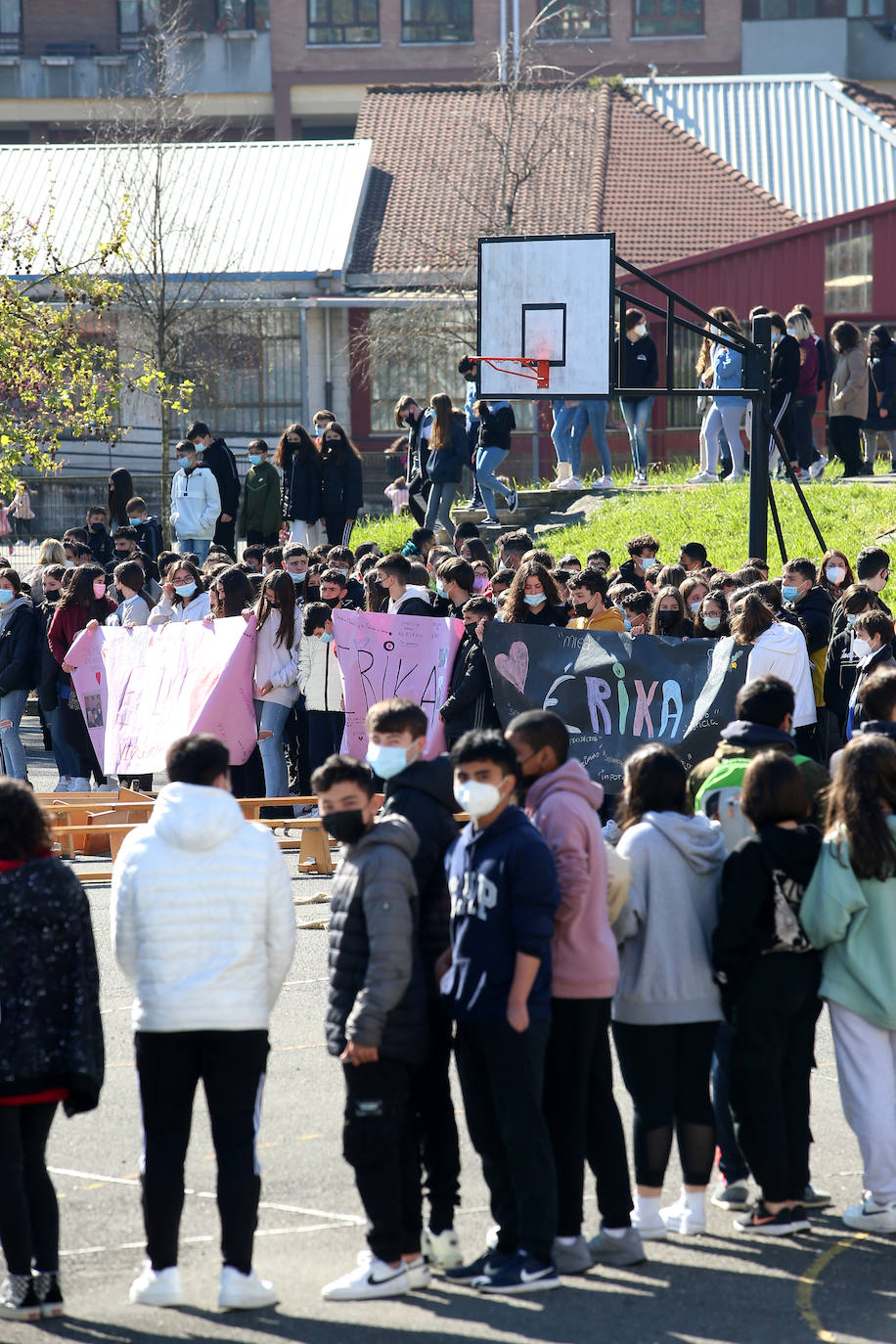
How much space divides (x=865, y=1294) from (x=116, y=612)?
1022 cm

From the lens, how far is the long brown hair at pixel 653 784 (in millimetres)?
5992

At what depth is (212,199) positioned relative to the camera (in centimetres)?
3606

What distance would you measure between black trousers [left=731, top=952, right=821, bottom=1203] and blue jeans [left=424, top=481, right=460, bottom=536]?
15.4 meters

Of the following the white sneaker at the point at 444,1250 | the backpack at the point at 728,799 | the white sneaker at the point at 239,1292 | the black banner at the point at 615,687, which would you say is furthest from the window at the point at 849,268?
the white sneaker at the point at 239,1292

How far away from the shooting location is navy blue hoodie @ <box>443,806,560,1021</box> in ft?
17.9

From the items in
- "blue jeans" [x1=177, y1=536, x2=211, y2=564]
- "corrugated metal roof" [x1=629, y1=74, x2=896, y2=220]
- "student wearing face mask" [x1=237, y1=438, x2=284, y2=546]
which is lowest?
"blue jeans" [x1=177, y1=536, x2=211, y2=564]

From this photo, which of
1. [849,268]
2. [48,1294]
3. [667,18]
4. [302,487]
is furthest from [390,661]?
[667,18]

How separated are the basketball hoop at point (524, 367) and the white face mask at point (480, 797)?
12865mm

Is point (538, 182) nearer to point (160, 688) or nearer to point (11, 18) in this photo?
point (11, 18)

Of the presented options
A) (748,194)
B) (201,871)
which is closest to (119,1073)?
(201,871)

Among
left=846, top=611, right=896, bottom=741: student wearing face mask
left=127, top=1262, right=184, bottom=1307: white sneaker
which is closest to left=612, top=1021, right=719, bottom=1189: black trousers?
left=127, top=1262, right=184, bottom=1307: white sneaker

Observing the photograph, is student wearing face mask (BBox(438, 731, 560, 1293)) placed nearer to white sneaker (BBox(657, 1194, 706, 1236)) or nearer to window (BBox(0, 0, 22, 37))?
white sneaker (BBox(657, 1194, 706, 1236))

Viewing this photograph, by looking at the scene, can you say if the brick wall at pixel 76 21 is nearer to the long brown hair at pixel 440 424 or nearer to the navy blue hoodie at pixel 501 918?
the long brown hair at pixel 440 424

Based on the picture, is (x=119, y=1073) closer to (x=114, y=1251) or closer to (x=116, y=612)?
(x=114, y=1251)
